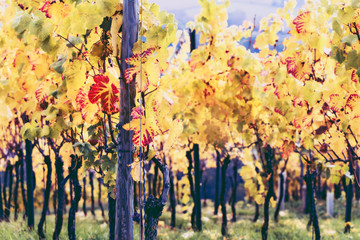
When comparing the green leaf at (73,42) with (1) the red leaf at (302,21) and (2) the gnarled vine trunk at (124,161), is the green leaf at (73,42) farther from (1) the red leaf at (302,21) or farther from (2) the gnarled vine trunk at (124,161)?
(1) the red leaf at (302,21)

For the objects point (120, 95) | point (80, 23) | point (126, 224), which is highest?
point (80, 23)

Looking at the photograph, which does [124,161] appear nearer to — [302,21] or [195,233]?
[302,21]

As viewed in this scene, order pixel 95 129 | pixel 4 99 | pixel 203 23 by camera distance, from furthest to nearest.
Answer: pixel 203 23
pixel 4 99
pixel 95 129

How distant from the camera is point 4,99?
2838 mm

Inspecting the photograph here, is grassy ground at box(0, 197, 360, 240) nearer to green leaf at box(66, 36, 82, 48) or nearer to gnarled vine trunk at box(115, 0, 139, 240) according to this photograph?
gnarled vine trunk at box(115, 0, 139, 240)

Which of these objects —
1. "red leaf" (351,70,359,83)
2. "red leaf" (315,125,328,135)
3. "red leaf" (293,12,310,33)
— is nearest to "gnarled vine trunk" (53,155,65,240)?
"red leaf" (315,125,328,135)

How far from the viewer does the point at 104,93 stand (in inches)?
63.6

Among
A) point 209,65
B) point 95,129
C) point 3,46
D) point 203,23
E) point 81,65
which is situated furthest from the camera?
point 209,65

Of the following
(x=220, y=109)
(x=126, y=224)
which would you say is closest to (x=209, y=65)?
(x=220, y=109)

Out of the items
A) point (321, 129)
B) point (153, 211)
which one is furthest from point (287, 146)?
point (153, 211)

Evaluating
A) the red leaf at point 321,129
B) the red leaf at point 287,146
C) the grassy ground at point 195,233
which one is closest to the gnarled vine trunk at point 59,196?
the grassy ground at point 195,233

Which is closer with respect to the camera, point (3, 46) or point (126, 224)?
point (126, 224)

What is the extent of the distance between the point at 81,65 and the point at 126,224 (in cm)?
89

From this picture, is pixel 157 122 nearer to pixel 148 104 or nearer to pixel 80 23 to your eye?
pixel 148 104
